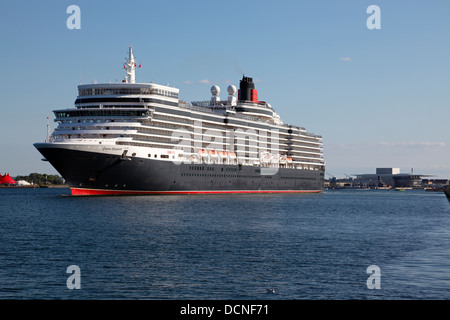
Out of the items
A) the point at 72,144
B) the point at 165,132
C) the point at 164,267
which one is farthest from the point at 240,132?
the point at 164,267

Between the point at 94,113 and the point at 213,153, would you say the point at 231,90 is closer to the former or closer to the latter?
the point at 213,153

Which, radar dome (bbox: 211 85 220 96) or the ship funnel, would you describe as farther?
the ship funnel

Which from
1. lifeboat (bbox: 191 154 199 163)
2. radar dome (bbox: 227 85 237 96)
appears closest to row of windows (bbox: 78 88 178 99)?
lifeboat (bbox: 191 154 199 163)

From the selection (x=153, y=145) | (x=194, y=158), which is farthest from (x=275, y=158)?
(x=153, y=145)

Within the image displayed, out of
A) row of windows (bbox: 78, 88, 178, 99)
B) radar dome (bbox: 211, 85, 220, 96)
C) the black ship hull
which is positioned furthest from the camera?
radar dome (bbox: 211, 85, 220, 96)

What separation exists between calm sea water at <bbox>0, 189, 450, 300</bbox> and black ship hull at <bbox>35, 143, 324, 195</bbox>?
943 inches

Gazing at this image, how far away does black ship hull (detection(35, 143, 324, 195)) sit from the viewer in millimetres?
76250

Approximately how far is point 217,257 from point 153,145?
56704 mm

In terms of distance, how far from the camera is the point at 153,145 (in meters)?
85.4

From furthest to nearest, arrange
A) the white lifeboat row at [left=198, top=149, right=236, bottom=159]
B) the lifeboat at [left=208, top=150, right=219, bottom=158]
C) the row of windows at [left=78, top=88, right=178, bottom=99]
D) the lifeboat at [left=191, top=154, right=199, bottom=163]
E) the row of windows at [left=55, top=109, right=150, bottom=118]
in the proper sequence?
1. the lifeboat at [left=208, top=150, right=219, bottom=158]
2. the white lifeboat row at [left=198, top=149, right=236, bottom=159]
3. the lifeboat at [left=191, top=154, right=199, bottom=163]
4. the row of windows at [left=78, top=88, right=178, bottom=99]
5. the row of windows at [left=55, top=109, right=150, bottom=118]

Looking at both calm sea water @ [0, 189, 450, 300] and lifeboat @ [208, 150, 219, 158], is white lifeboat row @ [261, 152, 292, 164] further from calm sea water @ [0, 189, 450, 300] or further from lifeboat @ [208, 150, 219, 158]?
calm sea water @ [0, 189, 450, 300]

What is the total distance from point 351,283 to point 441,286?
3.63m

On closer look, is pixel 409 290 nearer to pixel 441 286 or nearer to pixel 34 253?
pixel 441 286

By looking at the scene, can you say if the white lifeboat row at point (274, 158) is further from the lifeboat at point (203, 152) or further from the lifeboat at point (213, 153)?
the lifeboat at point (203, 152)
